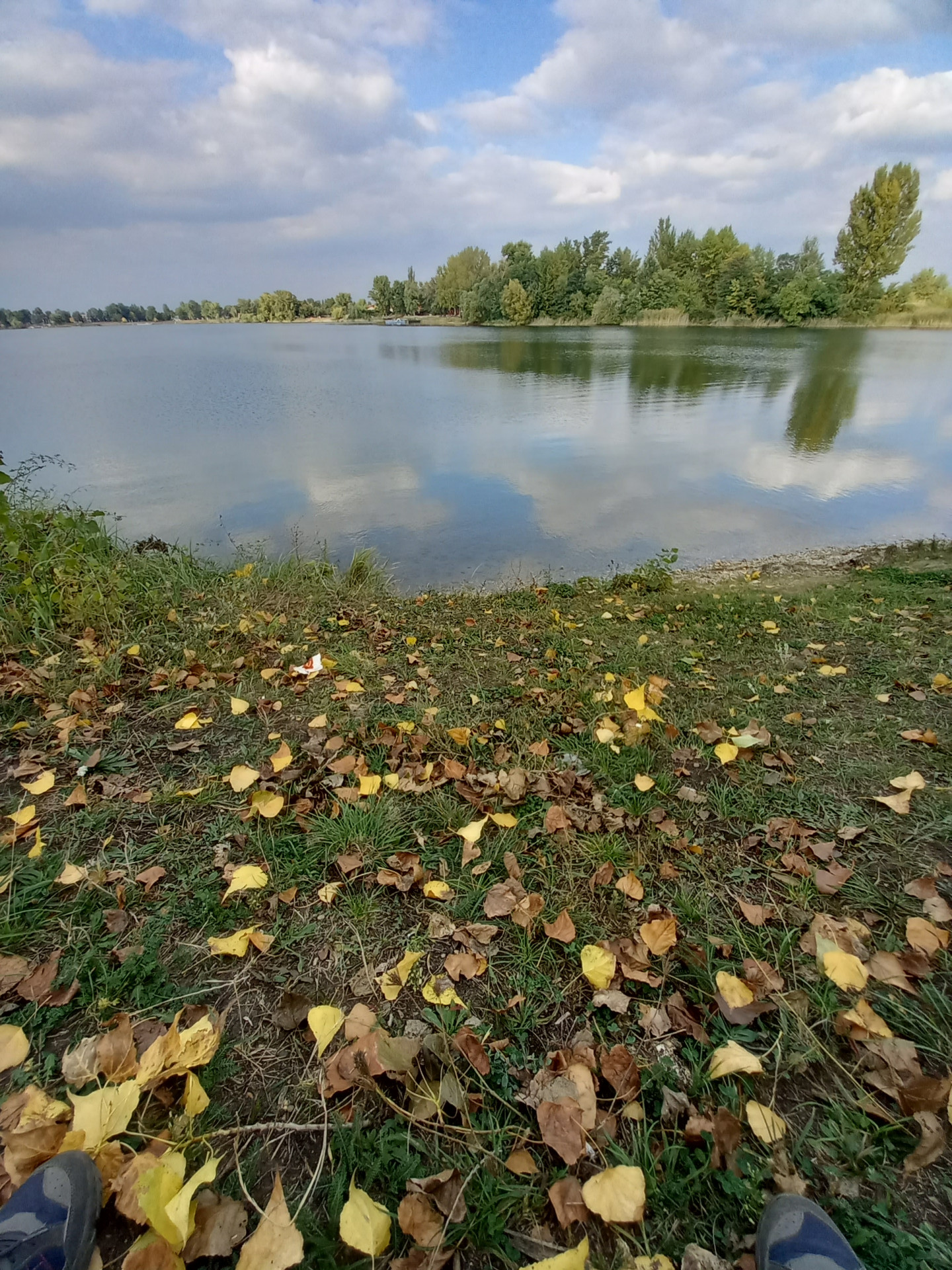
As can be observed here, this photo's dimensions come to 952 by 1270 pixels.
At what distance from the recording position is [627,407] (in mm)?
18516

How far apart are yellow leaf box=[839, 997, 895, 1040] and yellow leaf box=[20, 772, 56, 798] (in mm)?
2825

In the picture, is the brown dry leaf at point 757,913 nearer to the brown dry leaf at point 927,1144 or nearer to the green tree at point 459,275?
the brown dry leaf at point 927,1144

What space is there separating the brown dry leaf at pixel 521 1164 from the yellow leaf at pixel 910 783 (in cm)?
204

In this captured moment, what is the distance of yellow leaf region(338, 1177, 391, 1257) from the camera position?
107 centimetres

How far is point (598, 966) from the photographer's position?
163cm

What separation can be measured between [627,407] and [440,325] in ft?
249

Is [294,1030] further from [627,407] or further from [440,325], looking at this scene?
[440,325]

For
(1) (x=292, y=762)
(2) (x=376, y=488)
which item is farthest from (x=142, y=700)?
(2) (x=376, y=488)

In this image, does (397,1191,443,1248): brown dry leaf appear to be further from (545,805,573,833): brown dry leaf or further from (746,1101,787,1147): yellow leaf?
(545,805,573,833): brown dry leaf

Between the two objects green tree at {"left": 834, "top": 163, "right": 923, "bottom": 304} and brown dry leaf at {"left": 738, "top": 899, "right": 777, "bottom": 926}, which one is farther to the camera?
green tree at {"left": 834, "top": 163, "right": 923, "bottom": 304}

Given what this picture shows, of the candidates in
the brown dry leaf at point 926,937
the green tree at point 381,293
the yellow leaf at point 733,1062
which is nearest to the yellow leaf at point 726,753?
the brown dry leaf at point 926,937

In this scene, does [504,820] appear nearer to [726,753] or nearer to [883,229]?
[726,753]

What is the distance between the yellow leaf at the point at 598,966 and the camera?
63.0 inches

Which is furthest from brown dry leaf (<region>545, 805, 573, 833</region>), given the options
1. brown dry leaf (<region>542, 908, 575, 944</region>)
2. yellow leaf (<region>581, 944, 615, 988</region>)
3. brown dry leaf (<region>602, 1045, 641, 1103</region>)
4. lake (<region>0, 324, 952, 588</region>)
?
lake (<region>0, 324, 952, 588</region>)
